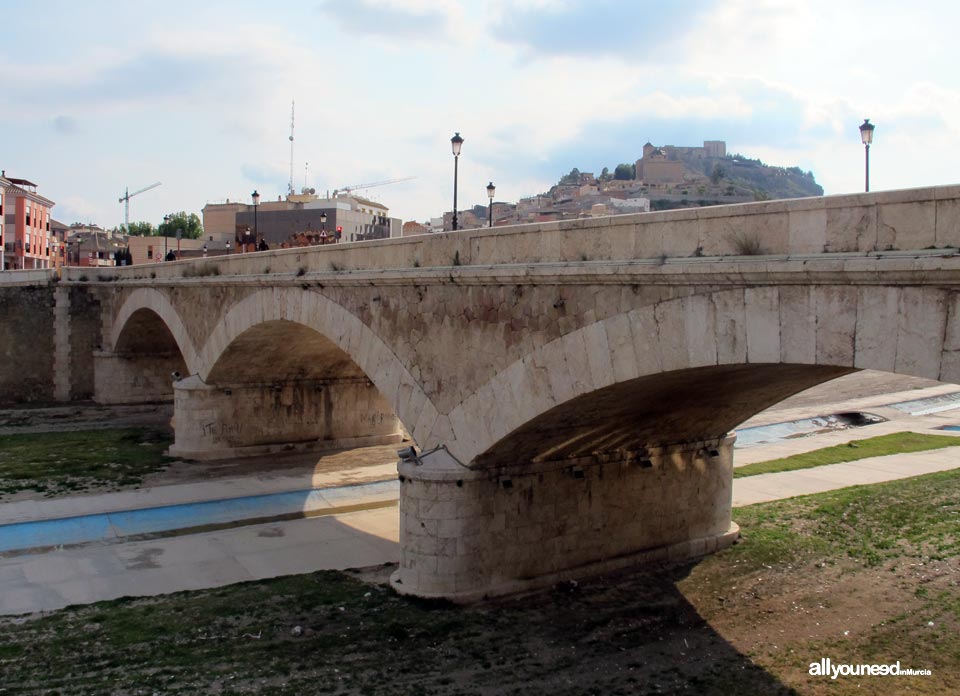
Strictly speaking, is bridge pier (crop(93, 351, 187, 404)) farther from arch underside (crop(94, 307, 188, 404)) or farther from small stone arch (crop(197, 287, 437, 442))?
small stone arch (crop(197, 287, 437, 442))

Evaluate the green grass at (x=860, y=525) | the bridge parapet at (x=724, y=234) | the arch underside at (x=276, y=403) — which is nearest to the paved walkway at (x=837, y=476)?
the green grass at (x=860, y=525)

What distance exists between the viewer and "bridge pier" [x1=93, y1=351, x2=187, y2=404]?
35812 mm

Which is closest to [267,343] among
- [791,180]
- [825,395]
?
[825,395]

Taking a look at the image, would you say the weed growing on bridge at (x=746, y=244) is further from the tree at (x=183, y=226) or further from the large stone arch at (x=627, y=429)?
the tree at (x=183, y=226)

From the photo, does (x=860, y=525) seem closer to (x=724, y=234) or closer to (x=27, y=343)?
(x=724, y=234)

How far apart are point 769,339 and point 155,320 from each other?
30.0m

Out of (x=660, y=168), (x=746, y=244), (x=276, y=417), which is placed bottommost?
(x=276, y=417)

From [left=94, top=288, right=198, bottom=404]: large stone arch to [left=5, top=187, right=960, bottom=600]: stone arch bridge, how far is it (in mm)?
15401

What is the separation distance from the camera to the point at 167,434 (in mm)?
29047

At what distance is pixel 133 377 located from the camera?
118 ft

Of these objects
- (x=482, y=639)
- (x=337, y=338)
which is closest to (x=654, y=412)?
(x=482, y=639)

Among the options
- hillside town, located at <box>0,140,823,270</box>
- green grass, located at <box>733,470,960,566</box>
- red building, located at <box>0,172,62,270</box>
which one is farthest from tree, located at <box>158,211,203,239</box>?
green grass, located at <box>733,470,960,566</box>

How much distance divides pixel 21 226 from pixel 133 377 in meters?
38.5

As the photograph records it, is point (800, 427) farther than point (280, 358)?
Yes
